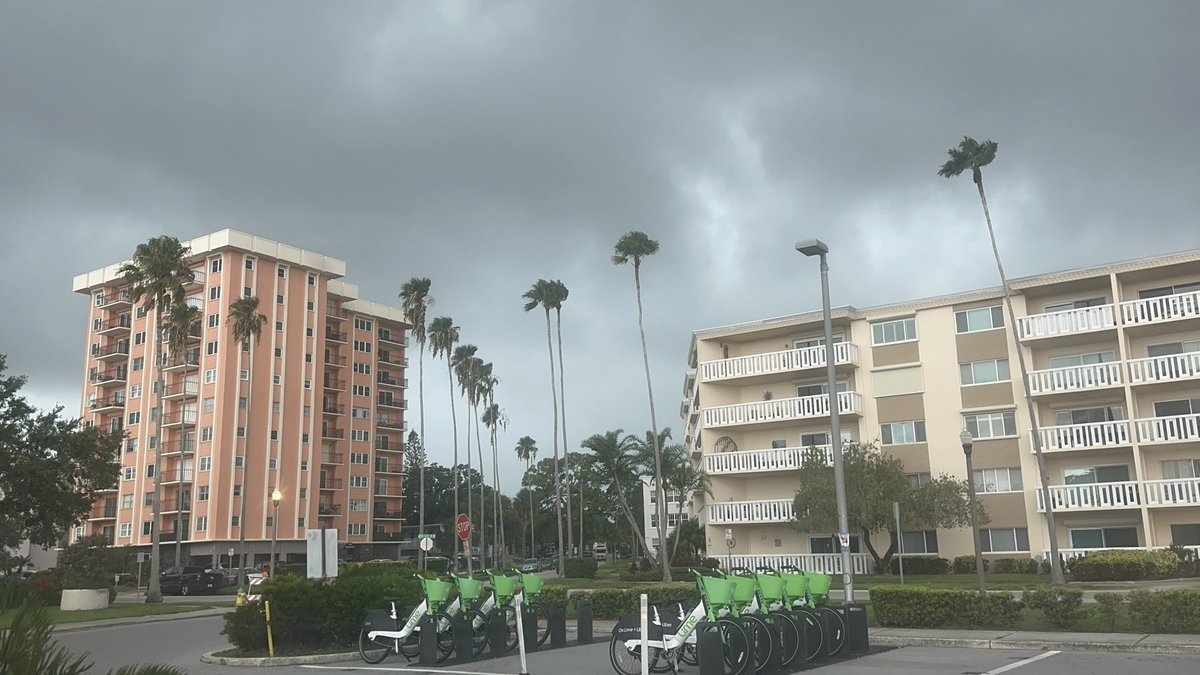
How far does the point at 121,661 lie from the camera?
18984 mm

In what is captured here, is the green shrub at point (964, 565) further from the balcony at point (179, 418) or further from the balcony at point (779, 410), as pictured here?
the balcony at point (179, 418)

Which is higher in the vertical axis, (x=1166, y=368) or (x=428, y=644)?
(x=1166, y=368)

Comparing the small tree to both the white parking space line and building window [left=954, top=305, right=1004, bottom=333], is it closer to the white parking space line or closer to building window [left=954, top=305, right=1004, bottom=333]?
building window [left=954, top=305, right=1004, bottom=333]

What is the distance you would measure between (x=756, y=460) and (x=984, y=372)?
10916 mm

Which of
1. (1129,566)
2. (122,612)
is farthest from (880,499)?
(122,612)

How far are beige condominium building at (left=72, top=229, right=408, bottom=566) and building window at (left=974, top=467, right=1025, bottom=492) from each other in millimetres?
47863

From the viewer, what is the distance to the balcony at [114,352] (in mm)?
80250

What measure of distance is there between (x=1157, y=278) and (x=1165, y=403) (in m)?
5.10

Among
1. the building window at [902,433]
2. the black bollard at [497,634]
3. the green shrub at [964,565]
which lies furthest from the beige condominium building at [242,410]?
the black bollard at [497,634]

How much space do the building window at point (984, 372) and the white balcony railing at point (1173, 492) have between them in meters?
7.15

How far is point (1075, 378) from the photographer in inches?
1522

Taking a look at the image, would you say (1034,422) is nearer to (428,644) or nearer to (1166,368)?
(1166,368)

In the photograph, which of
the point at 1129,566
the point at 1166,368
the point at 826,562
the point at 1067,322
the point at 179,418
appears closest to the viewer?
the point at 1129,566

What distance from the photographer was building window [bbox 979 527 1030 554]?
3956cm
